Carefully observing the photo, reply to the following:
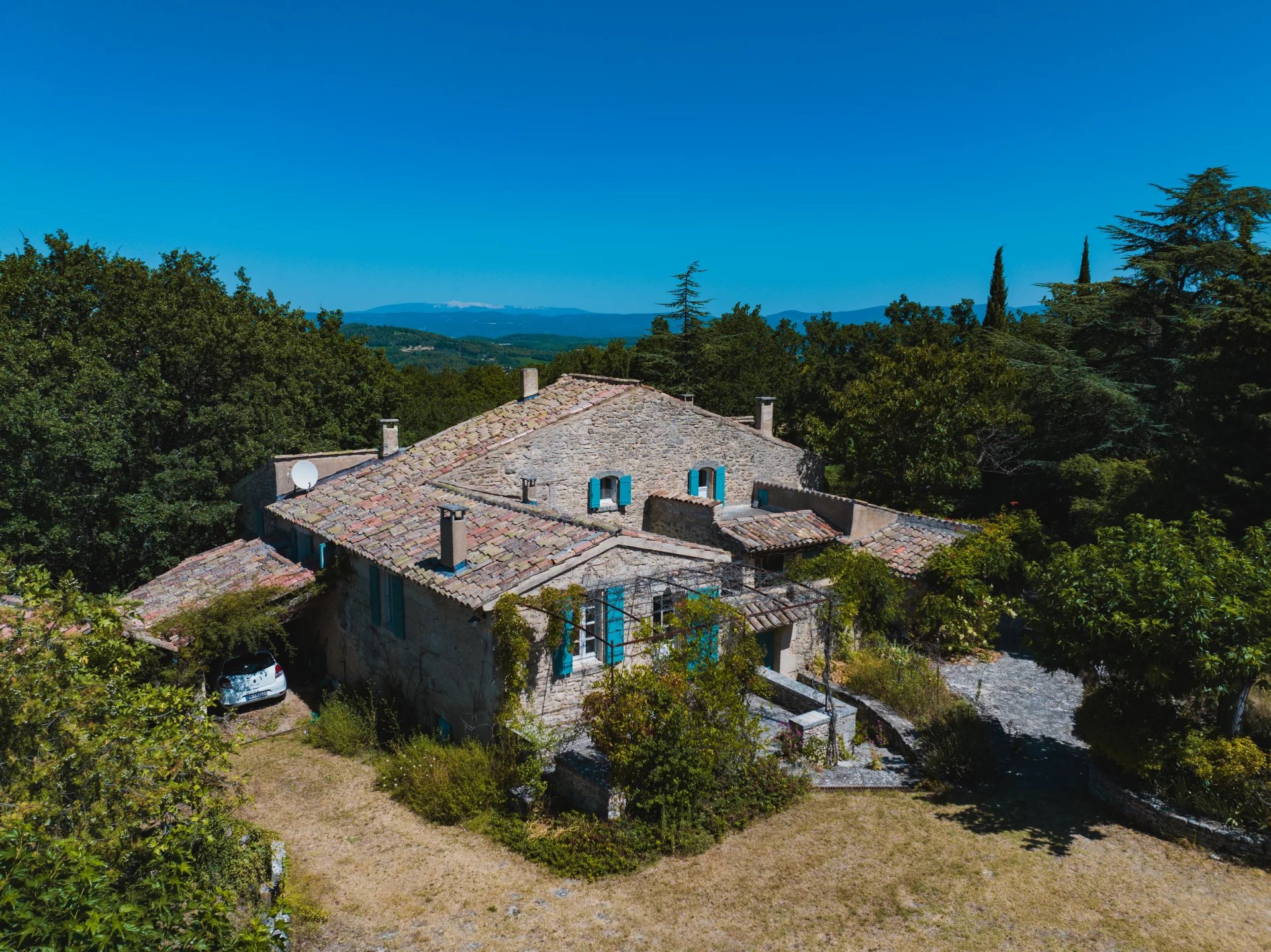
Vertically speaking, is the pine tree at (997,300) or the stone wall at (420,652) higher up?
the pine tree at (997,300)

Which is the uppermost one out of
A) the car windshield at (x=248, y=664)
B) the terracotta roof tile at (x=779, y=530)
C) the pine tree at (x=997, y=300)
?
the pine tree at (x=997, y=300)

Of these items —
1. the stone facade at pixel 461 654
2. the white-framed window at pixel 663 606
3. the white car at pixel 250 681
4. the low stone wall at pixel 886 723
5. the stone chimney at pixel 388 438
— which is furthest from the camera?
the stone chimney at pixel 388 438

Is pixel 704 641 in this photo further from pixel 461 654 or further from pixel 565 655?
pixel 461 654

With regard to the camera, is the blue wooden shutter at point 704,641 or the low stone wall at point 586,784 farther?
the blue wooden shutter at point 704,641

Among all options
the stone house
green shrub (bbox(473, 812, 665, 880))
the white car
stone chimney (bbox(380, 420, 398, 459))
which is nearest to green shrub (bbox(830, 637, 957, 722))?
the stone house

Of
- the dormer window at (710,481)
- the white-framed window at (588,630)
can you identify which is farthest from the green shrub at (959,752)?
the dormer window at (710,481)

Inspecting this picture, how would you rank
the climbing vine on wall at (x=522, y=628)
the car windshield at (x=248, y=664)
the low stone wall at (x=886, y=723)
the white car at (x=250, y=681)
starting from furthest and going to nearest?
the car windshield at (x=248, y=664), the white car at (x=250, y=681), the low stone wall at (x=886, y=723), the climbing vine on wall at (x=522, y=628)

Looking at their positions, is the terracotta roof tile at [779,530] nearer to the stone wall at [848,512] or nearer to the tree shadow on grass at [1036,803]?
the stone wall at [848,512]
